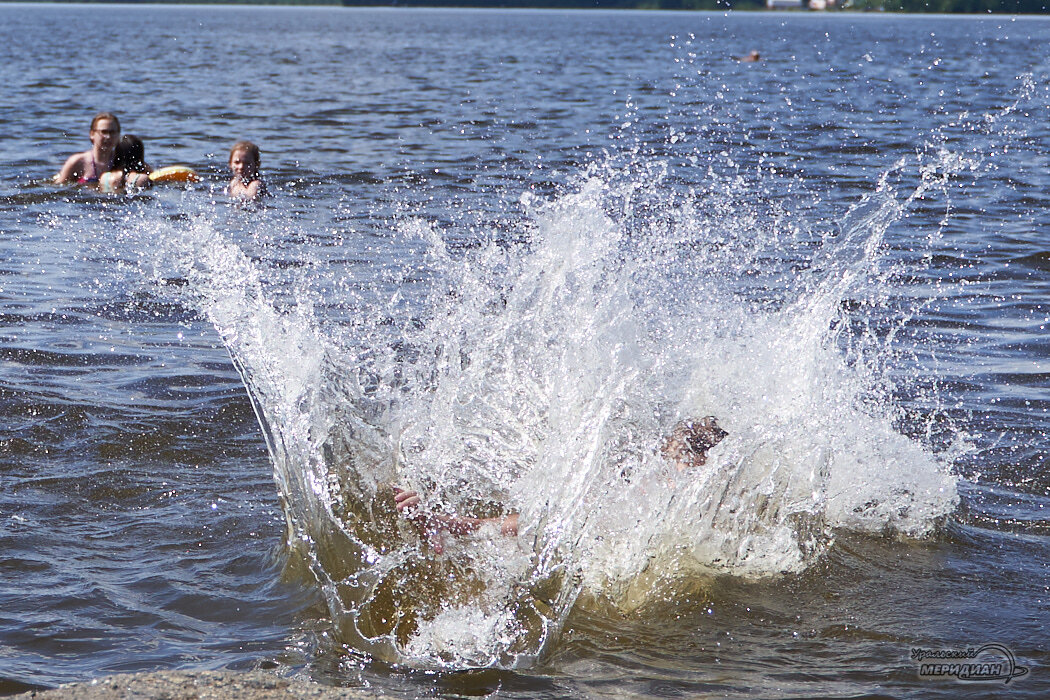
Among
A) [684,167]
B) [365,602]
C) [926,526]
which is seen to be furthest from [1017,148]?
[365,602]

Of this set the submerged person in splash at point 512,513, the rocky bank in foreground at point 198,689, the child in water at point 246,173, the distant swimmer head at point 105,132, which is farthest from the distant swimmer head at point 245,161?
the rocky bank in foreground at point 198,689

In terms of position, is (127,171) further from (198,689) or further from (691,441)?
(198,689)

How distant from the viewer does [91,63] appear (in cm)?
3594

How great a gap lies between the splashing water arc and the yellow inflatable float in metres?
8.03

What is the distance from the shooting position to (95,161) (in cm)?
1364

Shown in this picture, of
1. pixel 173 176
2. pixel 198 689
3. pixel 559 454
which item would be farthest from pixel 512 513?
pixel 173 176

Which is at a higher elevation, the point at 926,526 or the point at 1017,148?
the point at 1017,148

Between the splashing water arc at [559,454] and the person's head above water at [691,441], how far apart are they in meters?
0.08

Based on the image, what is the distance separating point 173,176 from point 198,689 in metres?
11.5

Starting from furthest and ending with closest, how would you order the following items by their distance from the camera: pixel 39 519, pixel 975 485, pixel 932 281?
pixel 932 281 → pixel 975 485 → pixel 39 519

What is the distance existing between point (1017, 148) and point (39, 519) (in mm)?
16016

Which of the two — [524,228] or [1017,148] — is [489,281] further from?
[1017,148]

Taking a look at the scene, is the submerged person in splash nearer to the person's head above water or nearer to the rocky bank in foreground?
the person's head above water

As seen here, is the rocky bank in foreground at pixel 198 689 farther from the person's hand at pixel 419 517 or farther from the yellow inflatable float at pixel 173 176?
the yellow inflatable float at pixel 173 176
